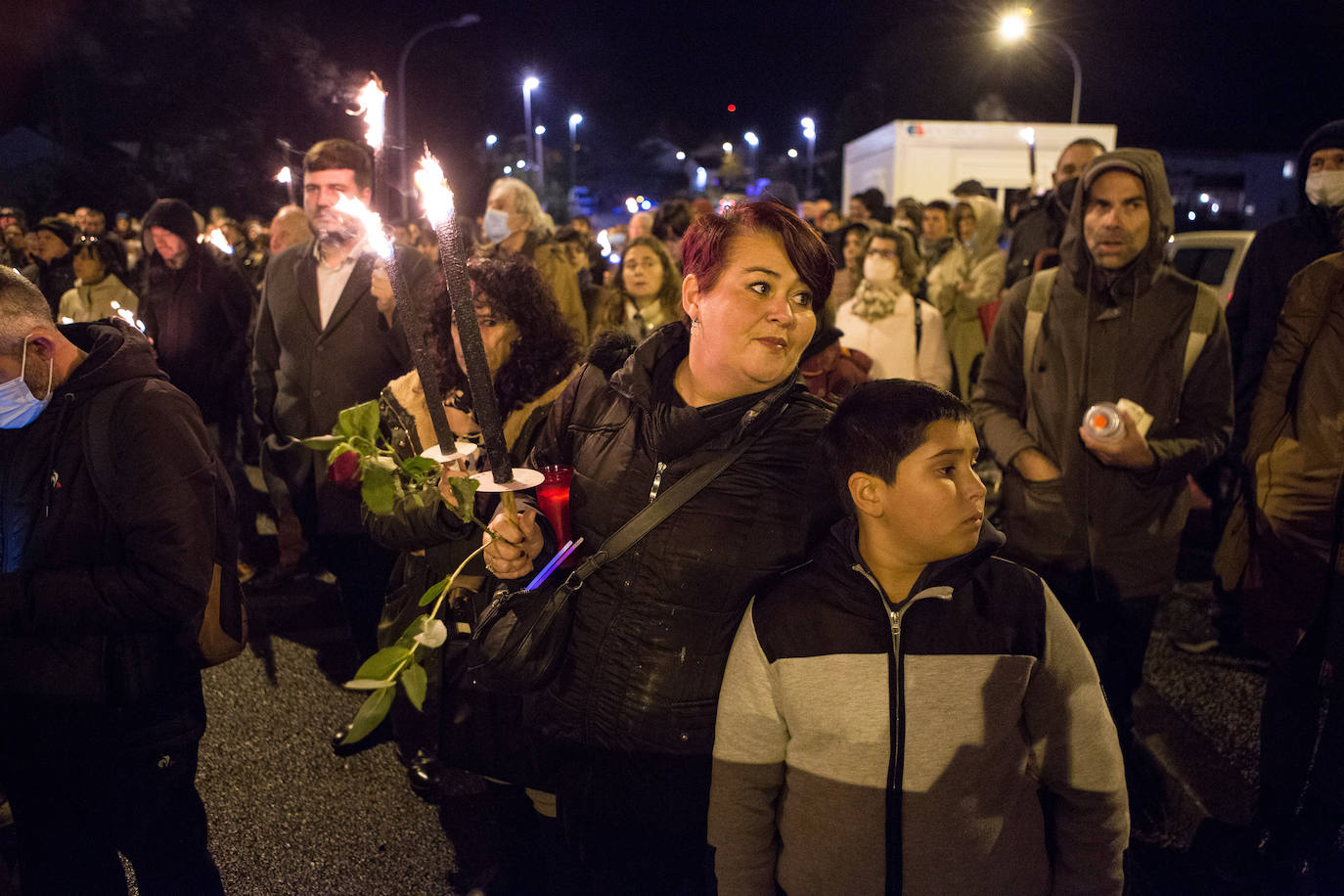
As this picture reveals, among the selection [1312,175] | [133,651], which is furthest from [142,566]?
[1312,175]

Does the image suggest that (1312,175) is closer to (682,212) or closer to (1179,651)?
(1179,651)

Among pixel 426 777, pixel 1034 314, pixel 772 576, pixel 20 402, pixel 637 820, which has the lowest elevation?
pixel 426 777

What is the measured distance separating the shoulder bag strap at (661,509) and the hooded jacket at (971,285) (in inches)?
187

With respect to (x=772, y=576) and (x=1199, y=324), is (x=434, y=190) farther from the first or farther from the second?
(x=1199, y=324)

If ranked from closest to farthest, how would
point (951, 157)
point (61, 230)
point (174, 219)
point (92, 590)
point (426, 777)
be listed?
point (92, 590) → point (426, 777) → point (174, 219) → point (61, 230) → point (951, 157)

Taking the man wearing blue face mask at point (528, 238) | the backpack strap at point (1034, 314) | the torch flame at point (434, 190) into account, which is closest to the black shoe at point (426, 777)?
the torch flame at point (434, 190)

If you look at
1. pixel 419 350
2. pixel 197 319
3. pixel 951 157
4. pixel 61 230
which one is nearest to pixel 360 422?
pixel 419 350

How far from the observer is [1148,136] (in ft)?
135

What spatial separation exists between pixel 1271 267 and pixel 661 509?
374cm

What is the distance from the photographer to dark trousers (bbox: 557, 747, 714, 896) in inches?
80.2

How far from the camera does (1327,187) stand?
3.83 m

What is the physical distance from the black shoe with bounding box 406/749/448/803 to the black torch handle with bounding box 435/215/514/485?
2.47 m

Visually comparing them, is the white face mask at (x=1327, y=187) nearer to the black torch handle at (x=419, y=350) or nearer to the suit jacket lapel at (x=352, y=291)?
the black torch handle at (x=419, y=350)

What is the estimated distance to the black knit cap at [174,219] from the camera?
581 centimetres
